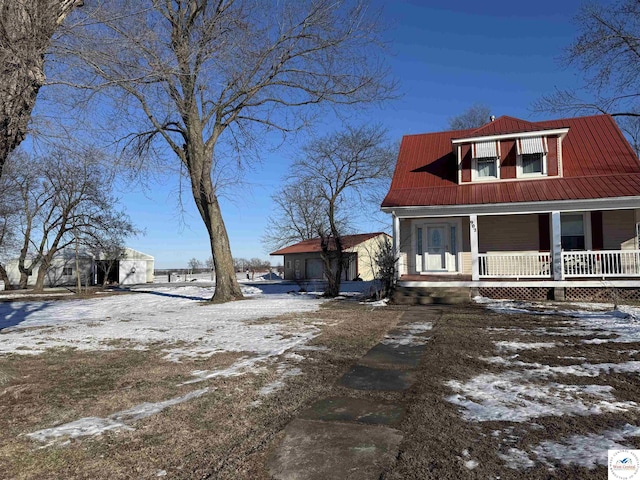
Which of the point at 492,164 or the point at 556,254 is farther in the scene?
the point at 492,164

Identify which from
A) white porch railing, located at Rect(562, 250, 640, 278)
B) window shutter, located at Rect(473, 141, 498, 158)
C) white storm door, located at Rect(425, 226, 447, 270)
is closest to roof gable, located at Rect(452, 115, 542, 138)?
window shutter, located at Rect(473, 141, 498, 158)

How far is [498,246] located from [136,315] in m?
12.2

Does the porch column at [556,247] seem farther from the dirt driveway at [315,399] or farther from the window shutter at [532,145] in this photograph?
the dirt driveway at [315,399]

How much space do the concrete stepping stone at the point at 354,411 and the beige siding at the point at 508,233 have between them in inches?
511

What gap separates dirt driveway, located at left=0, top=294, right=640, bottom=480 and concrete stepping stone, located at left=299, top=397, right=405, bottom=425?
0.12m

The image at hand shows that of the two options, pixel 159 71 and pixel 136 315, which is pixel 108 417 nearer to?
pixel 159 71

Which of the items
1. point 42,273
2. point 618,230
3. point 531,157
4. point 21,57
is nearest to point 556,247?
point 618,230

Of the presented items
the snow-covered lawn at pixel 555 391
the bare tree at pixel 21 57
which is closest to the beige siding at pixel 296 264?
the snow-covered lawn at pixel 555 391

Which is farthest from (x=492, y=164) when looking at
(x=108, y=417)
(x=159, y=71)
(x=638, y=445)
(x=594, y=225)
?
(x=108, y=417)

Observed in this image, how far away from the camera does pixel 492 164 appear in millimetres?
15742

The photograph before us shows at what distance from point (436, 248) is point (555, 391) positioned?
1231 cm

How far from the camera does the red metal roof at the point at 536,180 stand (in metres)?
13.7

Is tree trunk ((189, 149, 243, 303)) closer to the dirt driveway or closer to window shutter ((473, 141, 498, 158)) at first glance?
the dirt driveway

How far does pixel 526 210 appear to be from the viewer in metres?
13.7
